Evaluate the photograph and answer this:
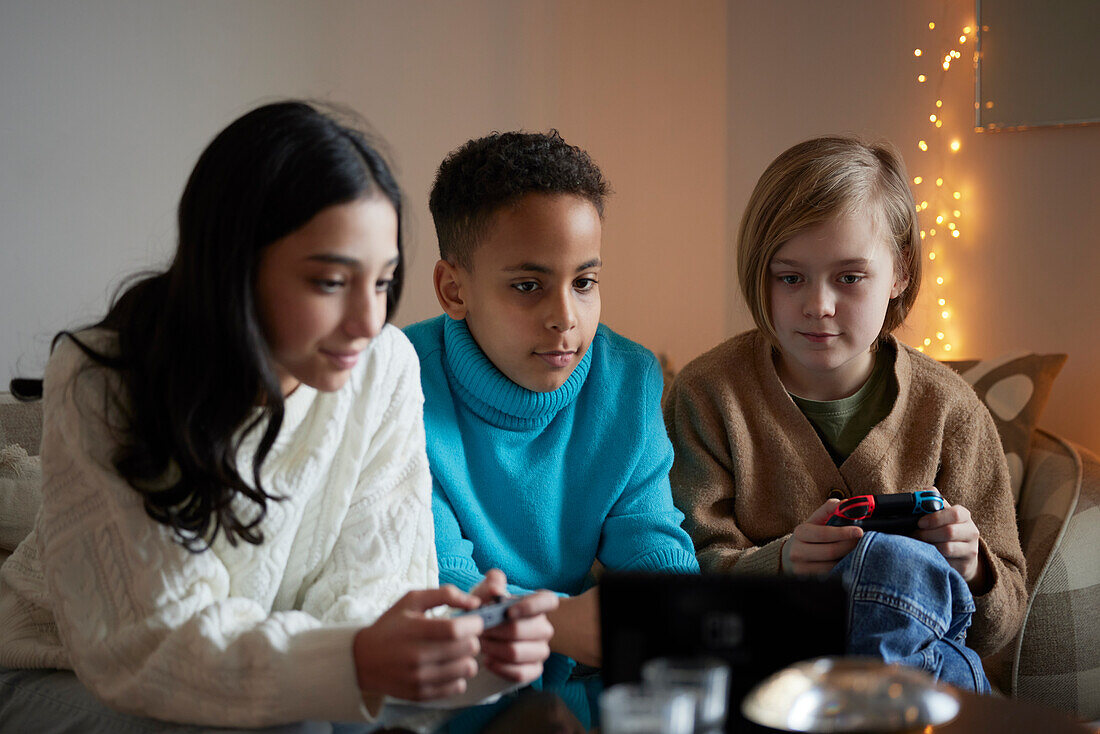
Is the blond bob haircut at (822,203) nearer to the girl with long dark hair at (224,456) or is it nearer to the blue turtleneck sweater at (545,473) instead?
the blue turtleneck sweater at (545,473)

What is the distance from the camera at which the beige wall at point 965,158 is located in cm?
215

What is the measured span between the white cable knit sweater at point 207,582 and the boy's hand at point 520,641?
0.12 metres

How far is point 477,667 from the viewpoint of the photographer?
0.79m

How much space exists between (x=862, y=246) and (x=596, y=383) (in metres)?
0.40

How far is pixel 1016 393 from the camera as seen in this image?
1.85m

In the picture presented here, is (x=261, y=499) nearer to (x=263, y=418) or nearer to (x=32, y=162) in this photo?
(x=263, y=418)

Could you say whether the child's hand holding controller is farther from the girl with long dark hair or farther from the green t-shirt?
the girl with long dark hair

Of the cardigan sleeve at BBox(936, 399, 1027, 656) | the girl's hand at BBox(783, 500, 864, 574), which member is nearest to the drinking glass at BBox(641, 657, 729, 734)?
the girl's hand at BBox(783, 500, 864, 574)

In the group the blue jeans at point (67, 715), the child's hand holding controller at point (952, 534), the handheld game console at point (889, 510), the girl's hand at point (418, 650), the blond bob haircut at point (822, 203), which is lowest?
the blue jeans at point (67, 715)

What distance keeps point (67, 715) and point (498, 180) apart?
0.72m

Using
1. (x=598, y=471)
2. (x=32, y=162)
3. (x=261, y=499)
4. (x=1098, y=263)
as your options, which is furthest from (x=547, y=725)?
(x=1098, y=263)

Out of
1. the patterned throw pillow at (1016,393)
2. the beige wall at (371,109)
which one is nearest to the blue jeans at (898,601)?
the patterned throw pillow at (1016,393)

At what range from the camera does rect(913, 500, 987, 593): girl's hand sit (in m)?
1.12

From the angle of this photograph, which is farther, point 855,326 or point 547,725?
point 855,326
